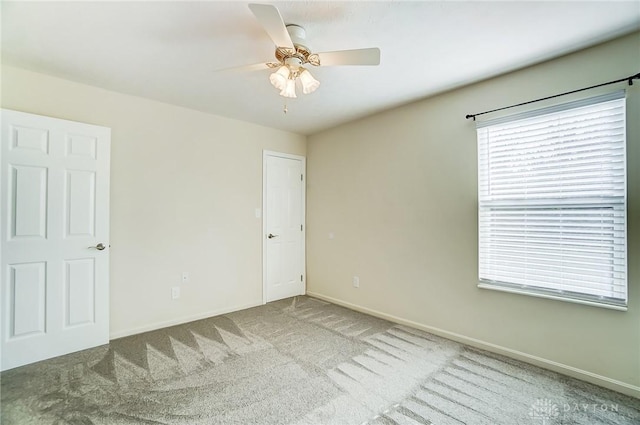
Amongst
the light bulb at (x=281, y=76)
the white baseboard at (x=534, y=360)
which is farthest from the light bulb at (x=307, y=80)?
the white baseboard at (x=534, y=360)

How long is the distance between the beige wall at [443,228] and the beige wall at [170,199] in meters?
1.11

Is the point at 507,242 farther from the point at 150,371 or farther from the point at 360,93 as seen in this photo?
the point at 150,371

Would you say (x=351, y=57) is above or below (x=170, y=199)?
above

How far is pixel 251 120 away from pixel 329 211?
1.68 meters

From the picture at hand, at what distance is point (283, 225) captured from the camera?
14.1 ft

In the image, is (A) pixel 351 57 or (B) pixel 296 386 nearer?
(A) pixel 351 57

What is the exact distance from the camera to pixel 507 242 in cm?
254

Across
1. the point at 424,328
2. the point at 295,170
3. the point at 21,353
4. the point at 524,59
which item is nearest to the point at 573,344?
→ the point at 424,328

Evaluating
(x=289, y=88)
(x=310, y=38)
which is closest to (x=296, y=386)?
(x=289, y=88)

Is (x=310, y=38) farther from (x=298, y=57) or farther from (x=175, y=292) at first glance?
(x=175, y=292)

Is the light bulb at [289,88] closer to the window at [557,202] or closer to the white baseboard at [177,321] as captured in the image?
the window at [557,202]

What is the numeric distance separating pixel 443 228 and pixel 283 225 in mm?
2289

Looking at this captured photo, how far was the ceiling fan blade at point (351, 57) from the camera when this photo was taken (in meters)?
1.70

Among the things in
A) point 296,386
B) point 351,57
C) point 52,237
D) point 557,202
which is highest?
point 351,57
